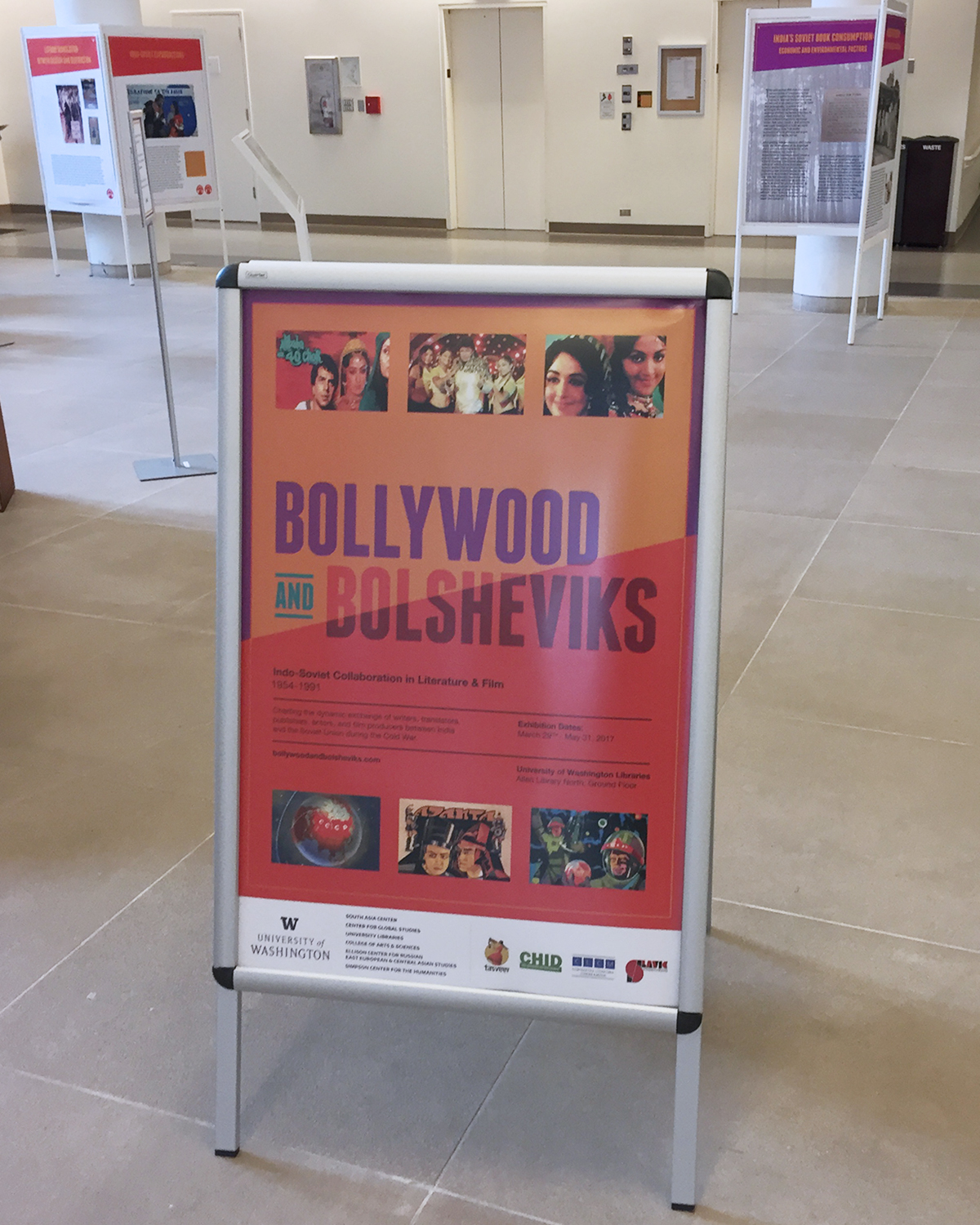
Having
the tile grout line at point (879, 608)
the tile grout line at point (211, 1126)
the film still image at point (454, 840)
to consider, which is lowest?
the tile grout line at point (211, 1126)

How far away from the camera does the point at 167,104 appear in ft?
32.3

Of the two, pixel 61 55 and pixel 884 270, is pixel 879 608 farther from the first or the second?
pixel 61 55

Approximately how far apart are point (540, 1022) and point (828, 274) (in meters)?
8.04

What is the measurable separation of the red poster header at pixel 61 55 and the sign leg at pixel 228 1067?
9.52m

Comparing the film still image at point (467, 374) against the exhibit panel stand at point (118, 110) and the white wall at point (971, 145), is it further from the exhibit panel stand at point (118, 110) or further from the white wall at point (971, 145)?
the white wall at point (971, 145)

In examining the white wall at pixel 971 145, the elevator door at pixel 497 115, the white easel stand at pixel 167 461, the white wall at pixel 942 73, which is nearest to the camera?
the white easel stand at pixel 167 461

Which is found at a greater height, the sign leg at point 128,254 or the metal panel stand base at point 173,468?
the sign leg at point 128,254

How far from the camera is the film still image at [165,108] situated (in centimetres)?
973

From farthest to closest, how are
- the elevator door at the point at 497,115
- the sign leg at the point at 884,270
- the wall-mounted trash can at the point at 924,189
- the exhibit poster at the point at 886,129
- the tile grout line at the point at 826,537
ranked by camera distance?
the elevator door at the point at 497,115
the wall-mounted trash can at the point at 924,189
the sign leg at the point at 884,270
the exhibit poster at the point at 886,129
the tile grout line at the point at 826,537

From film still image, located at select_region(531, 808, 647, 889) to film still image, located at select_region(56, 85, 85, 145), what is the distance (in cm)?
993

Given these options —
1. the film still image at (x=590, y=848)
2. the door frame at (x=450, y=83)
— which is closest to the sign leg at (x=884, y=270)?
the door frame at (x=450, y=83)

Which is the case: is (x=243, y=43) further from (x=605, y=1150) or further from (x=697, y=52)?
(x=605, y=1150)

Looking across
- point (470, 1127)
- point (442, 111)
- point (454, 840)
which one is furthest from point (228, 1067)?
point (442, 111)

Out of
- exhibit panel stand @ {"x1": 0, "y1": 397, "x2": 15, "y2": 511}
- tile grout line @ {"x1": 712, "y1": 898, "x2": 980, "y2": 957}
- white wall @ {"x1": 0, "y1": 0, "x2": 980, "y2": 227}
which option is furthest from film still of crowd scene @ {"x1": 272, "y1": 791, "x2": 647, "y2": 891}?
white wall @ {"x1": 0, "y1": 0, "x2": 980, "y2": 227}
